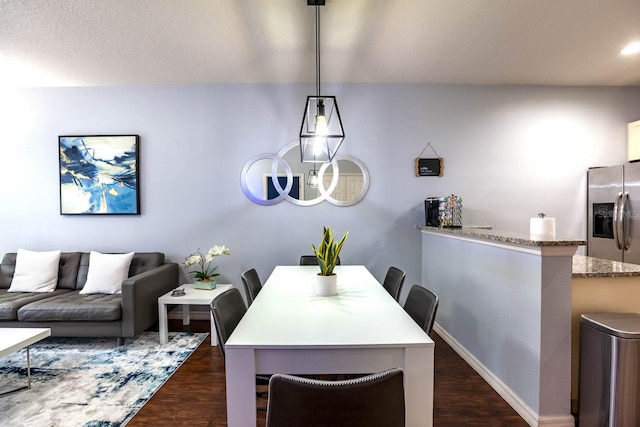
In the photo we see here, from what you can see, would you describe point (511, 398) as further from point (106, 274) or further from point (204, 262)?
point (106, 274)

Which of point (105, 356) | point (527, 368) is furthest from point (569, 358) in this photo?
point (105, 356)

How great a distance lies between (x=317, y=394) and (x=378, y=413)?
0.20m

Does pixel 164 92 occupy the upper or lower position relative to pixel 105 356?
upper

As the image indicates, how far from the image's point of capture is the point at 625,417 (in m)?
1.68

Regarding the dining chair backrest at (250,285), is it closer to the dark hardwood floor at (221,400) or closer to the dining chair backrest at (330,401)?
the dark hardwood floor at (221,400)

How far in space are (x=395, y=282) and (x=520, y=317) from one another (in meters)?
0.81

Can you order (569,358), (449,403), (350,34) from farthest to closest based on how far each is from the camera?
(350,34)
(449,403)
(569,358)

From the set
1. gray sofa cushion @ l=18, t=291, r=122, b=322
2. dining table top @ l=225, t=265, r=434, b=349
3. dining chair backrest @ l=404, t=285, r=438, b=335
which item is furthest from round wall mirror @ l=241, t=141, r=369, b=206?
dining chair backrest @ l=404, t=285, r=438, b=335

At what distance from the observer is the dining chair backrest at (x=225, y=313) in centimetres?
160

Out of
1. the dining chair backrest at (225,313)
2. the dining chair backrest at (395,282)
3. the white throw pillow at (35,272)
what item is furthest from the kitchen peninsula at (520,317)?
the white throw pillow at (35,272)

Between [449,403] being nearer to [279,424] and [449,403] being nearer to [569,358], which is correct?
[569,358]

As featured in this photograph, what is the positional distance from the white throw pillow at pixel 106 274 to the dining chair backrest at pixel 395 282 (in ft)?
Answer: 8.72

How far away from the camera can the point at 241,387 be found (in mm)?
1332

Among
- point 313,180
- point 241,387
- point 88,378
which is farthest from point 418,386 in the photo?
point 313,180
